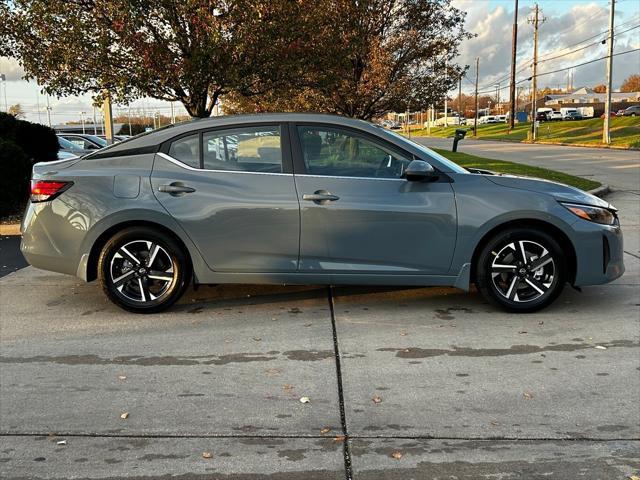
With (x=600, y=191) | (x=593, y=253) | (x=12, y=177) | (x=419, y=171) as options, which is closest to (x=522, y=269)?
(x=593, y=253)

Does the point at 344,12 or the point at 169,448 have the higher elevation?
the point at 344,12

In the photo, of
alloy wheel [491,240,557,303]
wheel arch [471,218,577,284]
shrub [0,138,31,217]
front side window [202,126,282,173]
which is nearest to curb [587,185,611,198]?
wheel arch [471,218,577,284]

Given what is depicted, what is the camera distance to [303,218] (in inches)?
197

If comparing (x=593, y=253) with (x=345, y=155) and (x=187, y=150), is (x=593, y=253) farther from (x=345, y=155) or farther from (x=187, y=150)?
(x=187, y=150)

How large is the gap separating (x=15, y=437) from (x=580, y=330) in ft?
13.2

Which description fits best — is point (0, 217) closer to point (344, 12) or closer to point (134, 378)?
point (134, 378)

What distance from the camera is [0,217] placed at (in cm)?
989

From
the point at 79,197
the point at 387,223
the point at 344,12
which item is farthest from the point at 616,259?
the point at 344,12

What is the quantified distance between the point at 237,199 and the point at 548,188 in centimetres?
261

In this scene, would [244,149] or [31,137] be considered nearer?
[244,149]

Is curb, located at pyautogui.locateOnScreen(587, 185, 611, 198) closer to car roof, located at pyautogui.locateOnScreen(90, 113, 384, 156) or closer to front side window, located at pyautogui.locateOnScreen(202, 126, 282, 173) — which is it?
car roof, located at pyautogui.locateOnScreen(90, 113, 384, 156)

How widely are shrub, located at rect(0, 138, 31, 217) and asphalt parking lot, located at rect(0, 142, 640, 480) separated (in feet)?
15.7

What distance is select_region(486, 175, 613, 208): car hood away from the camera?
511 centimetres

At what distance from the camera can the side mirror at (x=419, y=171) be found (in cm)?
491
